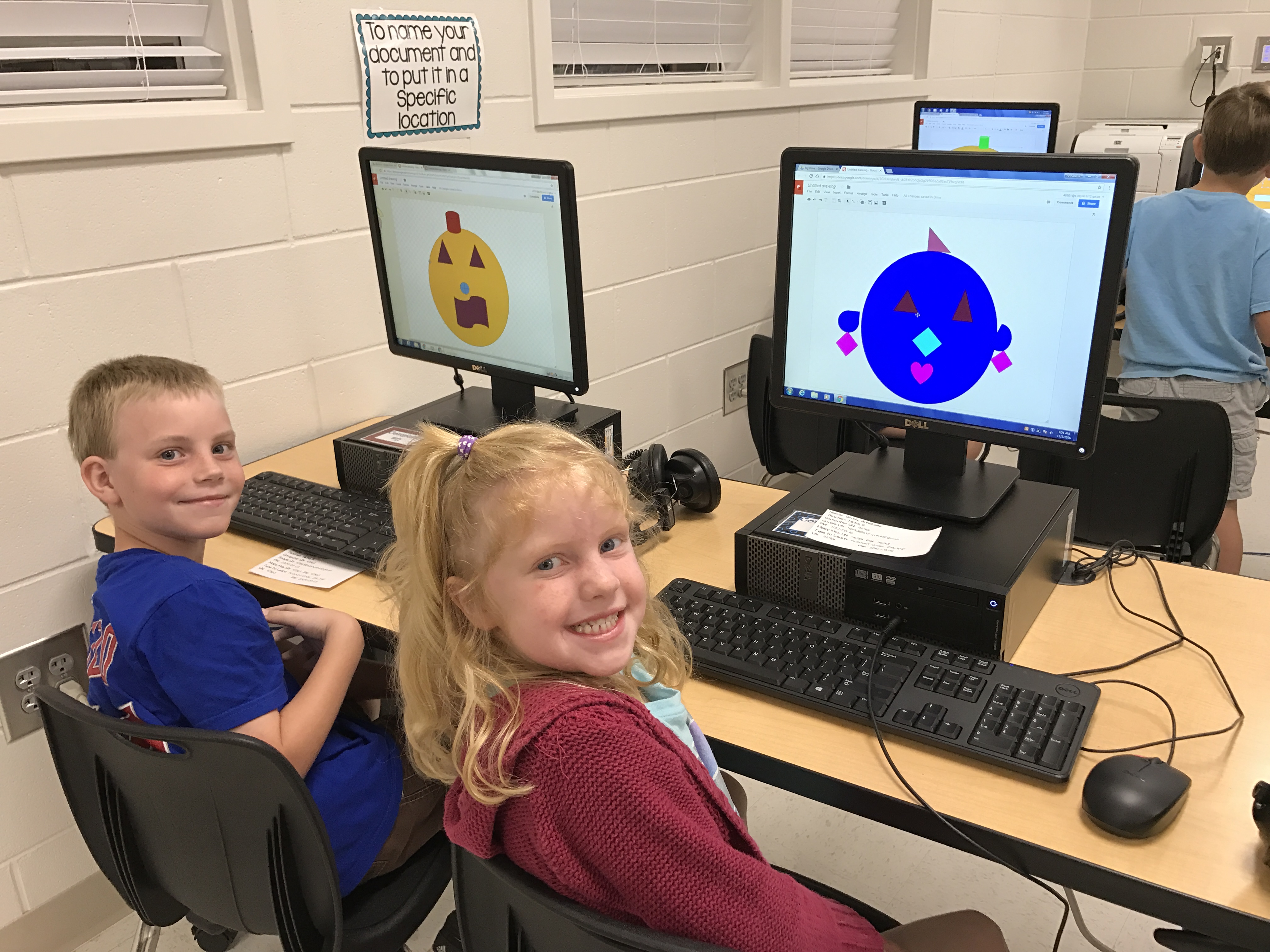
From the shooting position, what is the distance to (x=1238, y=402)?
8.61 feet

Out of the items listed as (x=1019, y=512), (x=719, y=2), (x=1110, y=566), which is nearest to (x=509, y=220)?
(x=1019, y=512)

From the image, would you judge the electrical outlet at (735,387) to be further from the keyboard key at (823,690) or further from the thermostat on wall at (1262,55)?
the thermostat on wall at (1262,55)

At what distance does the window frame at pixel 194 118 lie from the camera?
5.03ft

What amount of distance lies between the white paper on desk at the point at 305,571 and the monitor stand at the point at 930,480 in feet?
2.34

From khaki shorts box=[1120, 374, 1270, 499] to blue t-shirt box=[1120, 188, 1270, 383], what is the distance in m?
0.02

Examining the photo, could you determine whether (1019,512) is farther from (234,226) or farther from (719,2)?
(719,2)

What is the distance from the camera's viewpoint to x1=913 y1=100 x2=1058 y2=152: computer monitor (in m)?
3.20

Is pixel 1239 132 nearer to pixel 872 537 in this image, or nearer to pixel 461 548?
pixel 872 537

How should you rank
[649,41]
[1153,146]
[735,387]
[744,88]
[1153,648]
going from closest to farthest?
1. [1153,648]
2. [649,41]
3. [744,88]
4. [735,387]
5. [1153,146]

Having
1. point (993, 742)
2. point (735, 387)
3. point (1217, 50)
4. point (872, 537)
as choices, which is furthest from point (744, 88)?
point (1217, 50)

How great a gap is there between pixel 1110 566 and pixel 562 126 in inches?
62.8

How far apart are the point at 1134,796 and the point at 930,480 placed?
0.58m

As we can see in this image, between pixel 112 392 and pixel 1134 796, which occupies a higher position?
pixel 112 392

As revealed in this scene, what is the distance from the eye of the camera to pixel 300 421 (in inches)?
79.2
